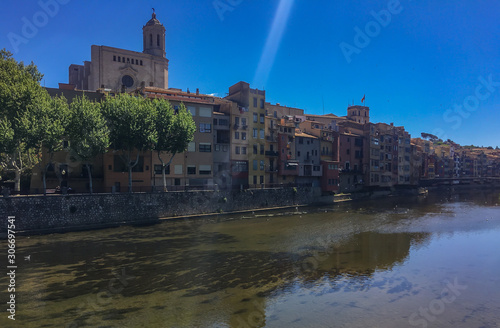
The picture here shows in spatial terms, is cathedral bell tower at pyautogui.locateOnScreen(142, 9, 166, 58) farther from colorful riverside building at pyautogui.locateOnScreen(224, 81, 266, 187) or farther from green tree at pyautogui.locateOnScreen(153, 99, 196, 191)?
green tree at pyautogui.locateOnScreen(153, 99, 196, 191)

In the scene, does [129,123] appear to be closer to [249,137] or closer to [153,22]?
[249,137]

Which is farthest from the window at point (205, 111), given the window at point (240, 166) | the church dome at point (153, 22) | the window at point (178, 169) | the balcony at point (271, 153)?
the church dome at point (153, 22)

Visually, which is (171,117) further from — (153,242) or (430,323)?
(430,323)

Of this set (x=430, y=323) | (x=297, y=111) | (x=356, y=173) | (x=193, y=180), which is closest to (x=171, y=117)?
(x=193, y=180)

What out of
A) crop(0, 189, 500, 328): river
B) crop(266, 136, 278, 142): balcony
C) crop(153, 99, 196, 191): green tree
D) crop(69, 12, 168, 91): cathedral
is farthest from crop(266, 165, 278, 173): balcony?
crop(69, 12, 168, 91): cathedral

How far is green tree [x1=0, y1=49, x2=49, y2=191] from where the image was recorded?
31.8 m

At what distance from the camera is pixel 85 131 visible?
115 feet

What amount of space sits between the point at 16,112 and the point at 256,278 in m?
32.9

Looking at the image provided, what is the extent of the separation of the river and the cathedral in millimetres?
43381

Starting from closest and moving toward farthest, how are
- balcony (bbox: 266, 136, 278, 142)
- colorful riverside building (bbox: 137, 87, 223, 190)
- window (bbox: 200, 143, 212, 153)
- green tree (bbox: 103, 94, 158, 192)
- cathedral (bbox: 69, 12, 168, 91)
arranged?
green tree (bbox: 103, 94, 158, 192) < colorful riverside building (bbox: 137, 87, 223, 190) < window (bbox: 200, 143, 212, 153) < balcony (bbox: 266, 136, 278, 142) < cathedral (bbox: 69, 12, 168, 91)

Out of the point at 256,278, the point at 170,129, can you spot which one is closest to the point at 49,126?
the point at 170,129

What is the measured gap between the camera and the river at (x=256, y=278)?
15.3 metres

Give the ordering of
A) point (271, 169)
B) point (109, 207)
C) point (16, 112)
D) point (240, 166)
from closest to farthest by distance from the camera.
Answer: point (16, 112) → point (109, 207) → point (240, 166) → point (271, 169)

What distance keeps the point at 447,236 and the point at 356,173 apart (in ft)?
129
